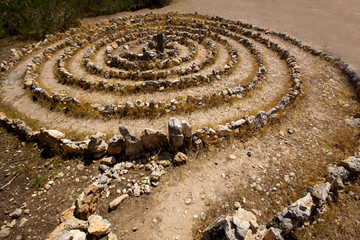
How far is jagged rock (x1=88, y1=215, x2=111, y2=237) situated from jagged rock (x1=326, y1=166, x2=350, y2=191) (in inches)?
286

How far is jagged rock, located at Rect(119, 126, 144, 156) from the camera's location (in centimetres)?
786

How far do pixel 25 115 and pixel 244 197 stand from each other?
11.9m

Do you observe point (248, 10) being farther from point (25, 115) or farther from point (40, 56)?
point (25, 115)

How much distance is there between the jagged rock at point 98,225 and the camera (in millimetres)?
5574

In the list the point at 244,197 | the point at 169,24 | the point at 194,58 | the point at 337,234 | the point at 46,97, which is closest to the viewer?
the point at 337,234

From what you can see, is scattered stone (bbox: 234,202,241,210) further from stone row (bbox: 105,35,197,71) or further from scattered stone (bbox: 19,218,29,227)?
stone row (bbox: 105,35,197,71)

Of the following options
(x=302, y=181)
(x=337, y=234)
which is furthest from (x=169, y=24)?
(x=337, y=234)

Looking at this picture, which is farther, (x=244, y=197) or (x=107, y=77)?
(x=107, y=77)

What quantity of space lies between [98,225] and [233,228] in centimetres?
372

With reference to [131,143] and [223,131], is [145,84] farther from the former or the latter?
[223,131]

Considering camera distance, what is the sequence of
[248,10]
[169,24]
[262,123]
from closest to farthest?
1. [262,123]
2. [169,24]
3. [248,10]

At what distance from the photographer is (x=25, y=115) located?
11070 mm

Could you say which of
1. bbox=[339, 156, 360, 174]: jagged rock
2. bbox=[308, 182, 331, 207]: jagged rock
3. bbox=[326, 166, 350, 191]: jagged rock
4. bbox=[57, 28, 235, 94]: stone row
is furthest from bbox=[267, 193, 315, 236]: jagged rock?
bbox=[57, 28, 235, 94]: stone row

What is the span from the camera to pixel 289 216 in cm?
552
